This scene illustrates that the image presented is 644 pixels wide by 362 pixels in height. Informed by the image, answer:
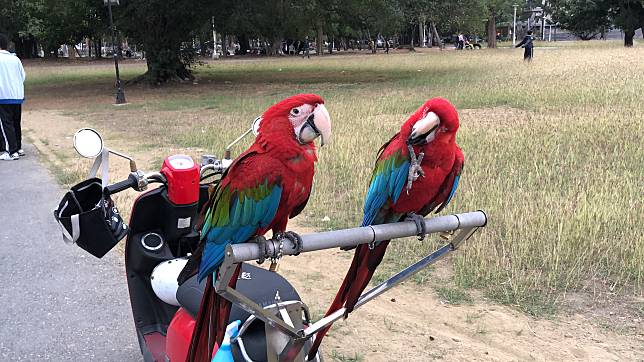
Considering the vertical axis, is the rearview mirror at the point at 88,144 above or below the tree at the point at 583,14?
below

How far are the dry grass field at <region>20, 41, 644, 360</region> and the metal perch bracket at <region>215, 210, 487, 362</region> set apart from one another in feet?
6.52

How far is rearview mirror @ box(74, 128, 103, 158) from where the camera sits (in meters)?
2.50

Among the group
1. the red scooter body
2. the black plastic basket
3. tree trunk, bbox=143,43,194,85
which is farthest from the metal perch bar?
tree trunk, bbox=143,43,194,85

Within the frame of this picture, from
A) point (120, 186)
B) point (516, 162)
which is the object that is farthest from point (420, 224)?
point (516, 162)

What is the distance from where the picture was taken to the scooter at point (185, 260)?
1.69 m

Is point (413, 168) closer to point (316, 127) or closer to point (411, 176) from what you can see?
point (411, 176)

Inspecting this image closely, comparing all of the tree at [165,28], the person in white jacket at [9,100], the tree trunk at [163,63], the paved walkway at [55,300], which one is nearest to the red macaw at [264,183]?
the paved walkway at [55,300]

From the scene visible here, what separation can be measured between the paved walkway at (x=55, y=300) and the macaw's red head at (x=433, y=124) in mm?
2257

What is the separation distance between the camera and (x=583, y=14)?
149 ft

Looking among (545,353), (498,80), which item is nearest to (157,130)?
(545,353)

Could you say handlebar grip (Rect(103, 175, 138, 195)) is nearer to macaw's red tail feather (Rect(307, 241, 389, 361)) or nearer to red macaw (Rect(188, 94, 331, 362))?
red macaw (Rect(188, 94, 331, 362))

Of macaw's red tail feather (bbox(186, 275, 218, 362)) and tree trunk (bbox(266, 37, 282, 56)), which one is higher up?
tree trunk (bbox(266, 37, 282, 56))

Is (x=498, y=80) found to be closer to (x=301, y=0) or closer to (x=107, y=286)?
(x=301, y=0)

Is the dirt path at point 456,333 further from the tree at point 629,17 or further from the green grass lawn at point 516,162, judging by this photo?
the tree at point 629,17
